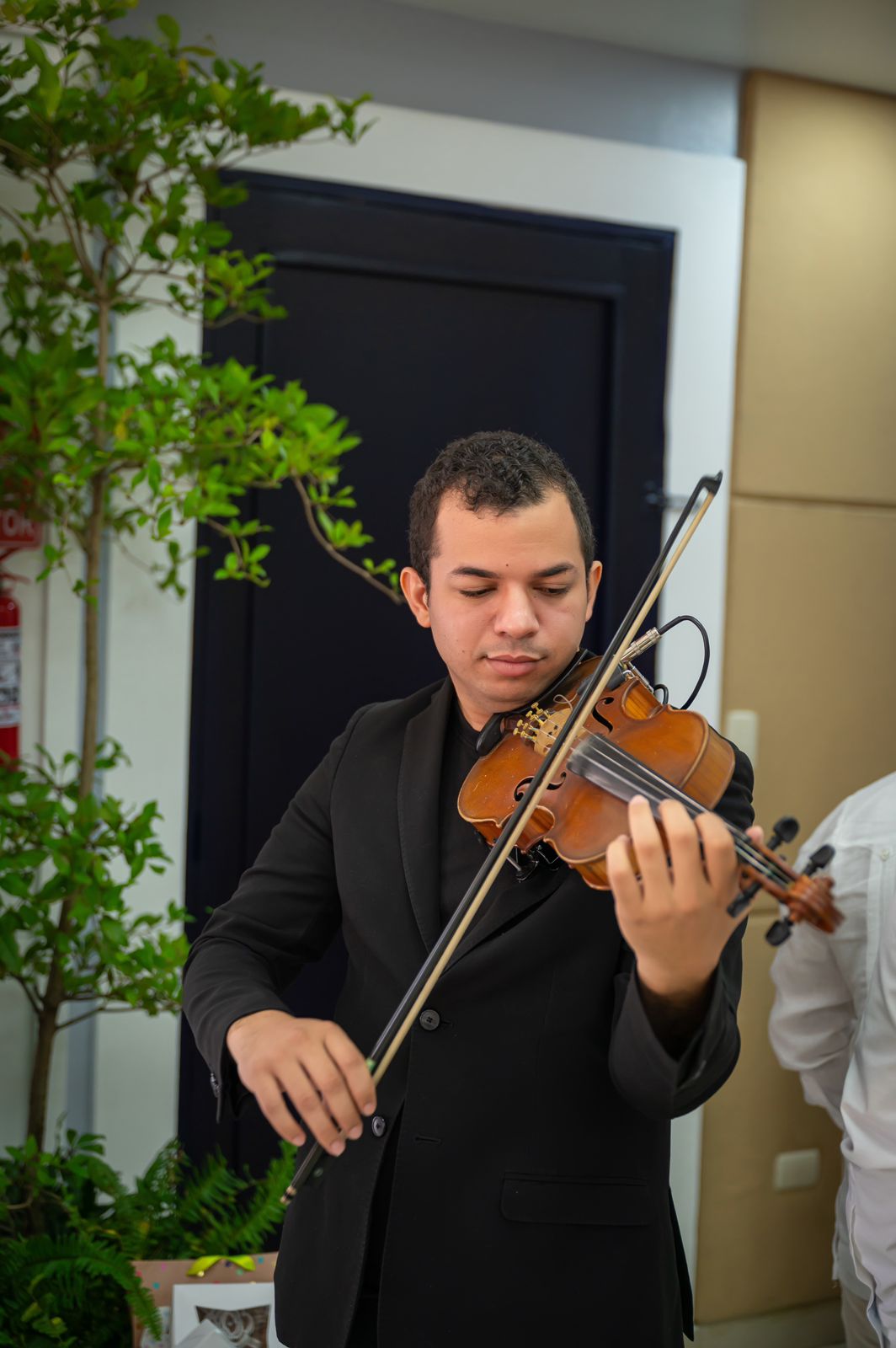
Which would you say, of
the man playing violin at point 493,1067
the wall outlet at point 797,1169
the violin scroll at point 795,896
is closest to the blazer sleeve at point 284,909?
the man playing violin at point 493,1067

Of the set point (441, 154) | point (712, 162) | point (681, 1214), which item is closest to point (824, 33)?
point (712, 162)

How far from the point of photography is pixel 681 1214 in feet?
9.32

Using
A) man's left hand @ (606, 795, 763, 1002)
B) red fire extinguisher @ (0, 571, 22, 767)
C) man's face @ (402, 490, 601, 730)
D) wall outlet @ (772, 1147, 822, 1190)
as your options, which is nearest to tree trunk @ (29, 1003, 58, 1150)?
red fire extinguisher @ (0, 571, 22, 767)

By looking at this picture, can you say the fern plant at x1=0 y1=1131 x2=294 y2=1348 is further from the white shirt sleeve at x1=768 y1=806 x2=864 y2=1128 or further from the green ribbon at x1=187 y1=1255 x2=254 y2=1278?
the white shirt sleeve at x1=768 y1=806 x2=864 y2=1128

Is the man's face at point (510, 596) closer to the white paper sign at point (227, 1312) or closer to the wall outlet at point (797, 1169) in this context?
the white paper sign at point (227, 1312)

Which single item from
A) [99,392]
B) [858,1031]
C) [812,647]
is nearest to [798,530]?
[812,647]

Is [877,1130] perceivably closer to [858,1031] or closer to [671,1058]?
[858,1031]

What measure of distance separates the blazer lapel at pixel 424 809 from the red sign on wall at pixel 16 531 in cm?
111

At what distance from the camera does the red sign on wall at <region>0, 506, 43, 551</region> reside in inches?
88.7

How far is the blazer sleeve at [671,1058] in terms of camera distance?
3.45 ft

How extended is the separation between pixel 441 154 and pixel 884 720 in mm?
1619

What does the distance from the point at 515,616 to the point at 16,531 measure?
133 cm

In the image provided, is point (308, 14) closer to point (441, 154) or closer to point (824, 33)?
point (441, 154)

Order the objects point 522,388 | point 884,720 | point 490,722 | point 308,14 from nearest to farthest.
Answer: point 490,722 < point 308,14 < point 522,388 < point 884,720
